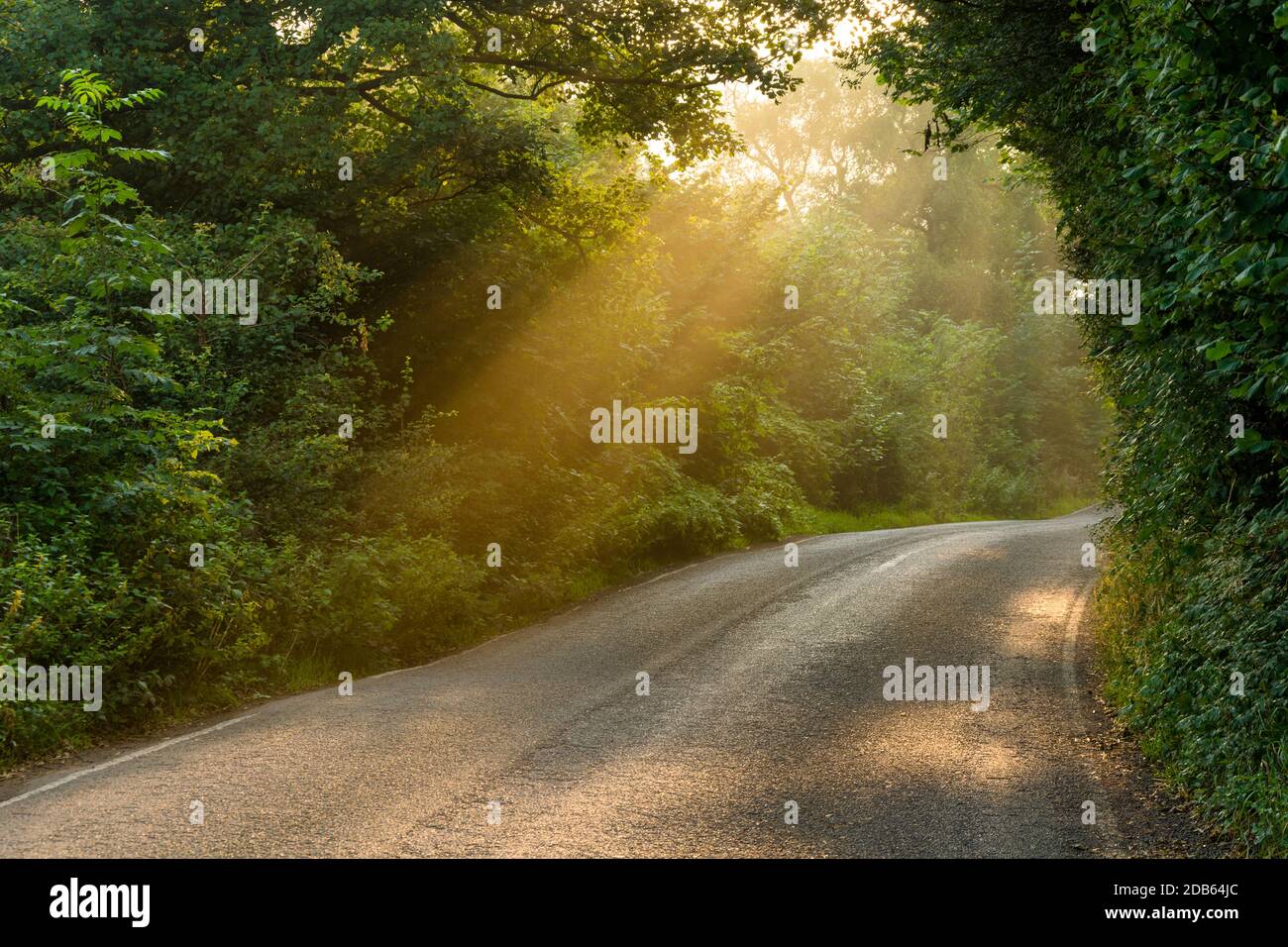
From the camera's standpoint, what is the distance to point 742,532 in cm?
2666

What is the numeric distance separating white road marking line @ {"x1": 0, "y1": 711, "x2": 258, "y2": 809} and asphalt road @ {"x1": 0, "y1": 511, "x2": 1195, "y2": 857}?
33 mm

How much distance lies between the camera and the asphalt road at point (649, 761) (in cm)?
689

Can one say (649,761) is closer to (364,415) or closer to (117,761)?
(117,761)

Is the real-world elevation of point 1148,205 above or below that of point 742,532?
above

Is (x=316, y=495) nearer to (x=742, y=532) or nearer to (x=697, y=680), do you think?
(x=697, y=680)

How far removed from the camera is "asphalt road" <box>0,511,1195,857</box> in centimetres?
689

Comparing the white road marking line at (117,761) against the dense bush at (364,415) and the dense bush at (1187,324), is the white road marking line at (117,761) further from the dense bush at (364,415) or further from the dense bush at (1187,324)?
the dense bush at (1187,324)

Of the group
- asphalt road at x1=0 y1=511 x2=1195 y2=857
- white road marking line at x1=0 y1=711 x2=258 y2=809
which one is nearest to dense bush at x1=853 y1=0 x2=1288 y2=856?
asphalt road at x1=0 y1=511 x2=1195 y2=857

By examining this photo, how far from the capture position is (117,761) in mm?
8711

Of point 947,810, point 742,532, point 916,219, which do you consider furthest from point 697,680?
point 916,219

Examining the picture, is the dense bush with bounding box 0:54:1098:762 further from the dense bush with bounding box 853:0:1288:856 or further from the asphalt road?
the dense bush with bounding box 853:0:1288:856

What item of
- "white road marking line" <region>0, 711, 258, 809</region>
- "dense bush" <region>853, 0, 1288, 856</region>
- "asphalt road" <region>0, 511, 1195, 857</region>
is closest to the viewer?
"dense bush" <region>853, 0, 1288, 856</region>

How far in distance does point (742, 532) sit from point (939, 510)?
15.1 meters

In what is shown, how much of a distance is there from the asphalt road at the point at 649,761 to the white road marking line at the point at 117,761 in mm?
33
